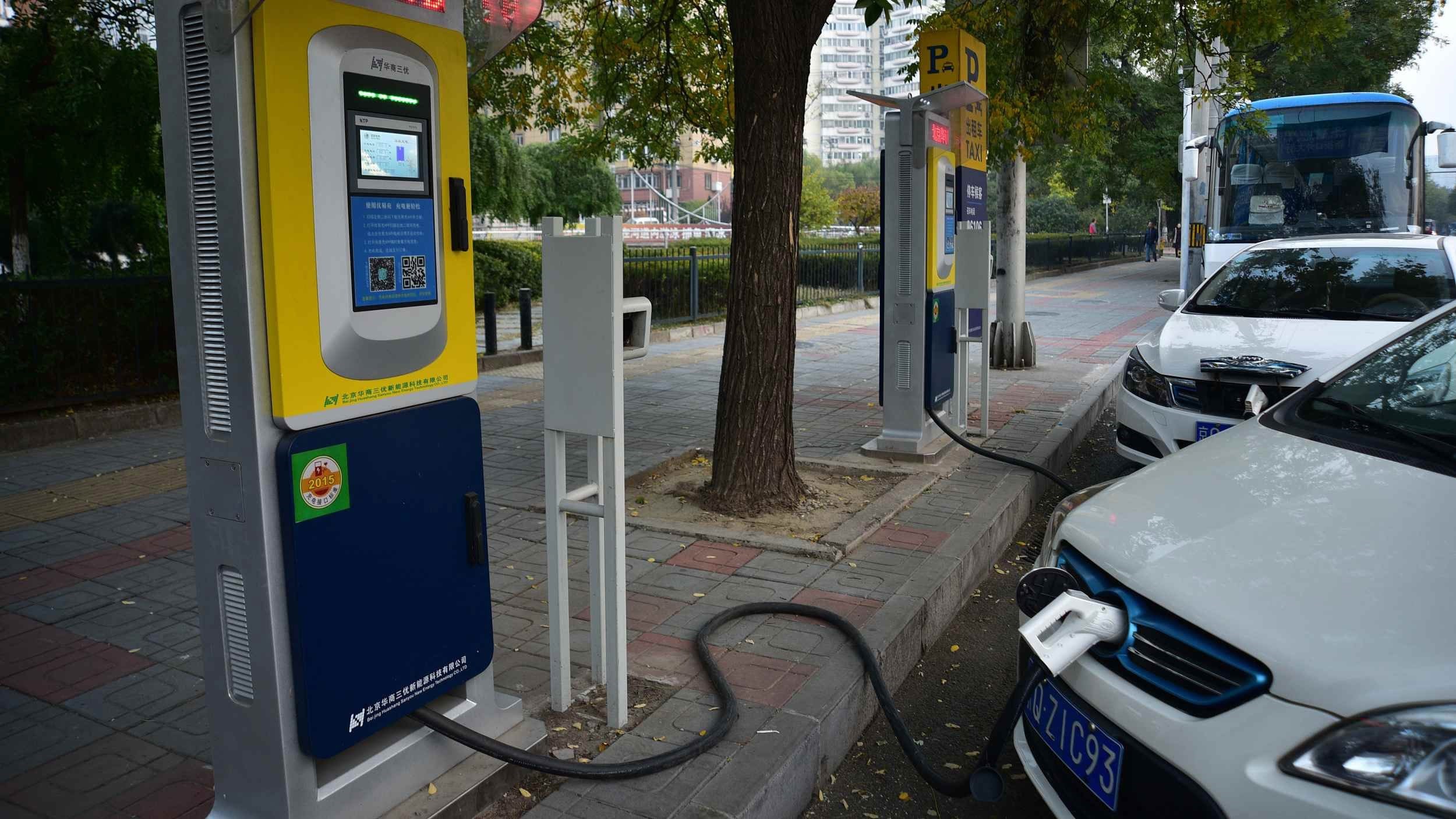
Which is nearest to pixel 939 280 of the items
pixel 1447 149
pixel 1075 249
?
pixel 1447 149

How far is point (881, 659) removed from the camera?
4.12 metres

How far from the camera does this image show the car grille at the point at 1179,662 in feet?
7.81

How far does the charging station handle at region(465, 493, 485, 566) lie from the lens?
123 inches

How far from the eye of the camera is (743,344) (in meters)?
5.95

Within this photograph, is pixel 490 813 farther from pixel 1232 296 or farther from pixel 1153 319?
pixel 1153 319

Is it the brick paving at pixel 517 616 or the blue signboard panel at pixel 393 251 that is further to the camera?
the brick paving at pixel 517 616

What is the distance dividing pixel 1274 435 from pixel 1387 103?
41.6ft

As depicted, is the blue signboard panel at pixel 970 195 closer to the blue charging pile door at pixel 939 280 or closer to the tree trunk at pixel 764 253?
the blue charging pile door at pixel 939 280

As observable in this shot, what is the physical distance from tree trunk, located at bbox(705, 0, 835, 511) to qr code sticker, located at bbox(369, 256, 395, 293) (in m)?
3.22

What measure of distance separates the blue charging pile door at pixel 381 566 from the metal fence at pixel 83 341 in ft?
20.3

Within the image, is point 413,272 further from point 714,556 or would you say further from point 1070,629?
point 714,556

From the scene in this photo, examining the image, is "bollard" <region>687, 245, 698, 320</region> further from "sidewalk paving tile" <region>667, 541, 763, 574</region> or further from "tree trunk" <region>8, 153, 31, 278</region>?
"sidewalk paving tile" <region>667, 541, 763, 574</region>

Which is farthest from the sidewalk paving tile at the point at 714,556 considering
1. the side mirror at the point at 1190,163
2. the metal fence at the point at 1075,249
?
the metal fence at the point at 1075,249

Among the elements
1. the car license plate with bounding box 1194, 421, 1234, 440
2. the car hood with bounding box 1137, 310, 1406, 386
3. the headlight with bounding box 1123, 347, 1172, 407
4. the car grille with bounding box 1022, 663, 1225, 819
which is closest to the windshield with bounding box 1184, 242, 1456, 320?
the car hood with bounding box 1137, 310, 1406, 386
